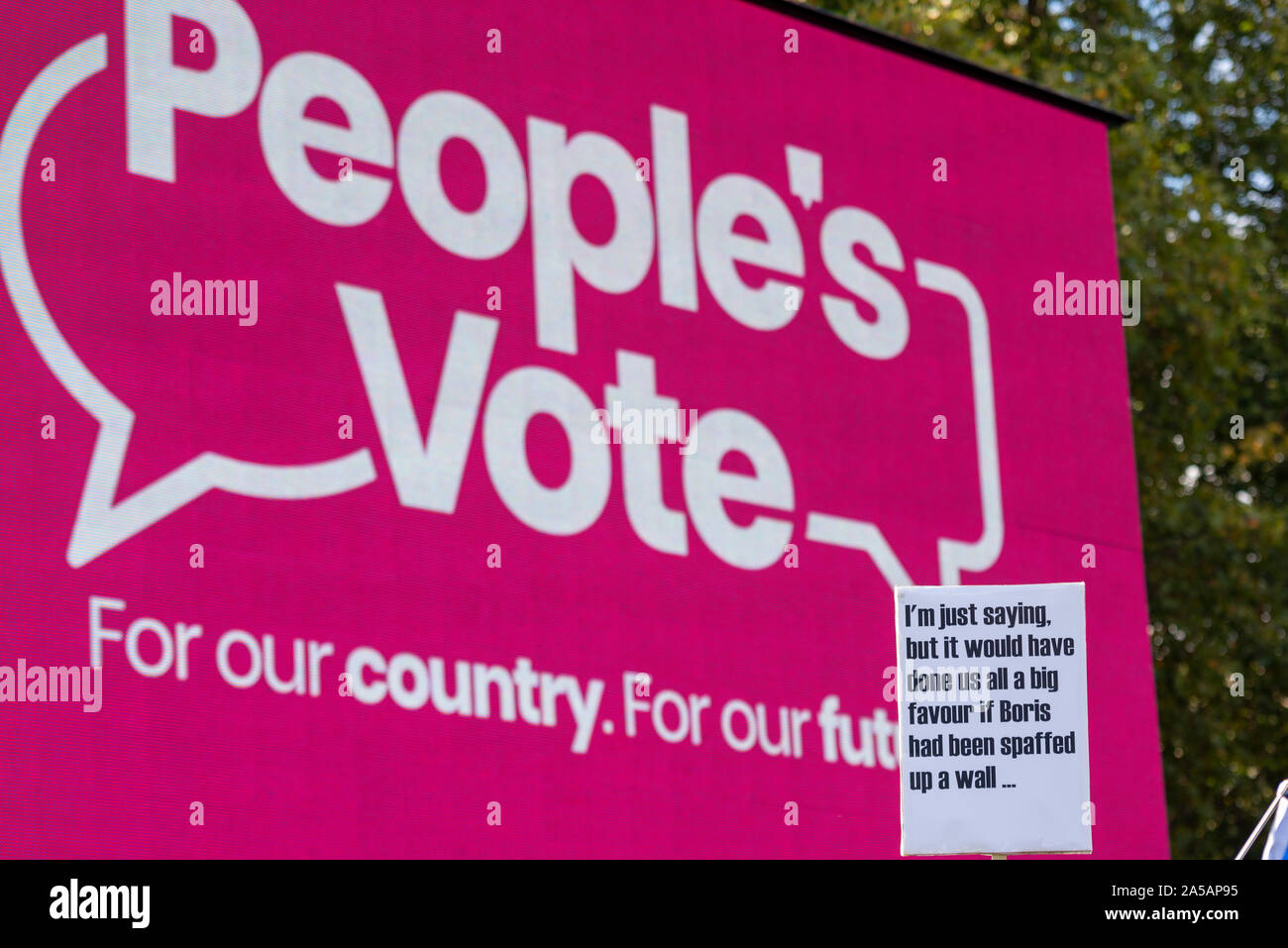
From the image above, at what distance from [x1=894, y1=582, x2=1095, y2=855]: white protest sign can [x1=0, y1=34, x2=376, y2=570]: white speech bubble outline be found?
2847 millimetres

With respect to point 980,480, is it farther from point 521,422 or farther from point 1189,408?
point 1189,408

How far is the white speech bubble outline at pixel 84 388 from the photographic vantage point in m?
6.91

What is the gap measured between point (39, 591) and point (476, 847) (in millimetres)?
1845

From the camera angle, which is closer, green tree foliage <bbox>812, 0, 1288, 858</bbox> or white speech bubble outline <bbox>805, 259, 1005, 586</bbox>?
white speech bubble outline <bbox>805, 259, 1005, 586</bbox>

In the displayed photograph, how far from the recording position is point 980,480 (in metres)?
9.73

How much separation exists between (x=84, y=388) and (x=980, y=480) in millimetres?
4316

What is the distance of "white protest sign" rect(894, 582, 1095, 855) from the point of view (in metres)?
5.16

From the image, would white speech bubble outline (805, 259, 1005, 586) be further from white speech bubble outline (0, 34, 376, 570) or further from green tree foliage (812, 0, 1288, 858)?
green tree foliage (812, 0, 1288, 858)

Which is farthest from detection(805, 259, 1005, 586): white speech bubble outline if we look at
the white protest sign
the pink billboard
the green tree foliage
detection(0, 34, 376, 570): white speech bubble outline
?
the green tree foliage

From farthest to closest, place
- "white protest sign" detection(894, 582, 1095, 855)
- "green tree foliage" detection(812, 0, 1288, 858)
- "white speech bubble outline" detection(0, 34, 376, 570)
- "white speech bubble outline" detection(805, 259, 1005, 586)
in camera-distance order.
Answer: "green tree foliage" detection(812, 0, 1288, 858)
"white speech bubble outline" detection(805, 259, 1005, 586)
"white speech bubble outline" detection(0, 34, 376, 570)
"white protest sign" detection(894, 582, 1095, 855)

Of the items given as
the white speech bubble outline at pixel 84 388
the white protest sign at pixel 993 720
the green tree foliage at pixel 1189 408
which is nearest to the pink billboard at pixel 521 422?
the white speech bubble outline at pixel 84 388

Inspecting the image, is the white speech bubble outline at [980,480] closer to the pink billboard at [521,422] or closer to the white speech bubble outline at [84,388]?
the pink billboard at [521,422]

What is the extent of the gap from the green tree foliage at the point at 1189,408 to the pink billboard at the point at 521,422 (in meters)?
5.94
